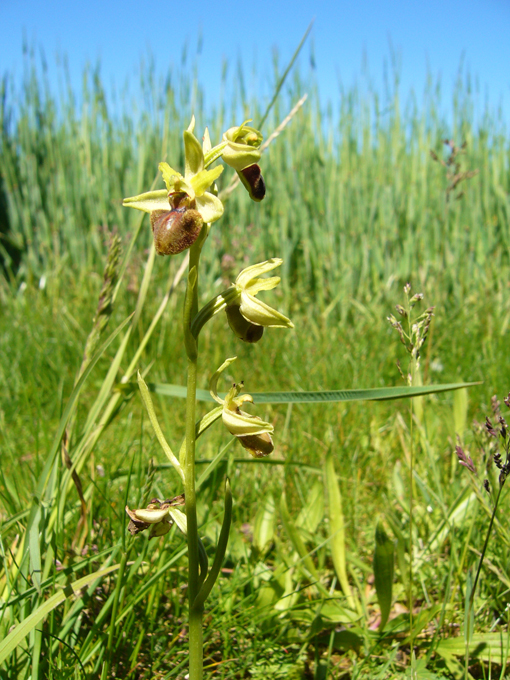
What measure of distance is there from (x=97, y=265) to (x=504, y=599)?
4792mm

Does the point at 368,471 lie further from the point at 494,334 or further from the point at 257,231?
the point at 257,231

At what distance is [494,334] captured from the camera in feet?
11.5

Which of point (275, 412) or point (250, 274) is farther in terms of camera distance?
point (275, 412)

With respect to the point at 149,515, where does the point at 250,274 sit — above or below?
above

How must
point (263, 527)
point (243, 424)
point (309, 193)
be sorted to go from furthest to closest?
point (309, 193), point (263, 527), point (243, 424)

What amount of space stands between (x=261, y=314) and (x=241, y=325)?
9 centimetres

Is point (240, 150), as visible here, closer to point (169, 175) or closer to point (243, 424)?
point (169, 175)

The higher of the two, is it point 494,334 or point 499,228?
point 499,228

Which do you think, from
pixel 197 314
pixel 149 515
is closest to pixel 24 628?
pixel 149 515

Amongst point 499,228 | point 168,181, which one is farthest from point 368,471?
point 499,228

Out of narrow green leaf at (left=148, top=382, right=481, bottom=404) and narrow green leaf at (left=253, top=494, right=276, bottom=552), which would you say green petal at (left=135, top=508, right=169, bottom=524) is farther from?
narrow green leaf at (left=253, top=494, right=276, bottom=552)

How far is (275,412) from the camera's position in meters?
2.78

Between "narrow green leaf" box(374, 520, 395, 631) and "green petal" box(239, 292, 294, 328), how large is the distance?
666 mm

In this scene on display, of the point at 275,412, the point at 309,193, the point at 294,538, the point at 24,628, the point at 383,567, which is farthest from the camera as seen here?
the point at 309,193
